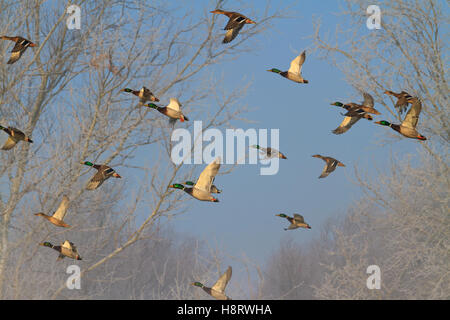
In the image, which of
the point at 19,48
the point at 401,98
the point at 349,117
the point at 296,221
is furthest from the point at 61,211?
the point at 401,98

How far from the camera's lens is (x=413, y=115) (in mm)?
4945

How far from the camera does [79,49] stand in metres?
11.5

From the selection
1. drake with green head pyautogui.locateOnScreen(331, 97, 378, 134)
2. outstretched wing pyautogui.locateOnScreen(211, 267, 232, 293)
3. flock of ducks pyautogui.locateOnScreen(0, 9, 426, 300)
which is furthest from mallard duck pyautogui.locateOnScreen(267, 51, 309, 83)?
outstretched wing pyautogui.locateOnScreen(211, 267, 232, 293)

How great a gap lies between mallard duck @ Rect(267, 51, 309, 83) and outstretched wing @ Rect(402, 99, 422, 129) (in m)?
1.23

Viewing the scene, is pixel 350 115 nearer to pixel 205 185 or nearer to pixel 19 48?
pixel 205 185

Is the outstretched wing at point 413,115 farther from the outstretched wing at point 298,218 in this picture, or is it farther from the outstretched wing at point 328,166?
the outstretched wing at point 298,218

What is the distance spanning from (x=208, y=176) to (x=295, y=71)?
199 centimetres

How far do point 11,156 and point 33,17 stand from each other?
3.62 m

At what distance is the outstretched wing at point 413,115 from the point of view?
4.90 meters

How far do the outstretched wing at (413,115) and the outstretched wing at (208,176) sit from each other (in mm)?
2072

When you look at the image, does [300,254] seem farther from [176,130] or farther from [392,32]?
[176,130]

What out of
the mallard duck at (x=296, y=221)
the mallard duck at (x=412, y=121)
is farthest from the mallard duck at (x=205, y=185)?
the mallard duck at (x=412, y=121)

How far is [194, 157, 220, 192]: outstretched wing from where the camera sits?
444cm
